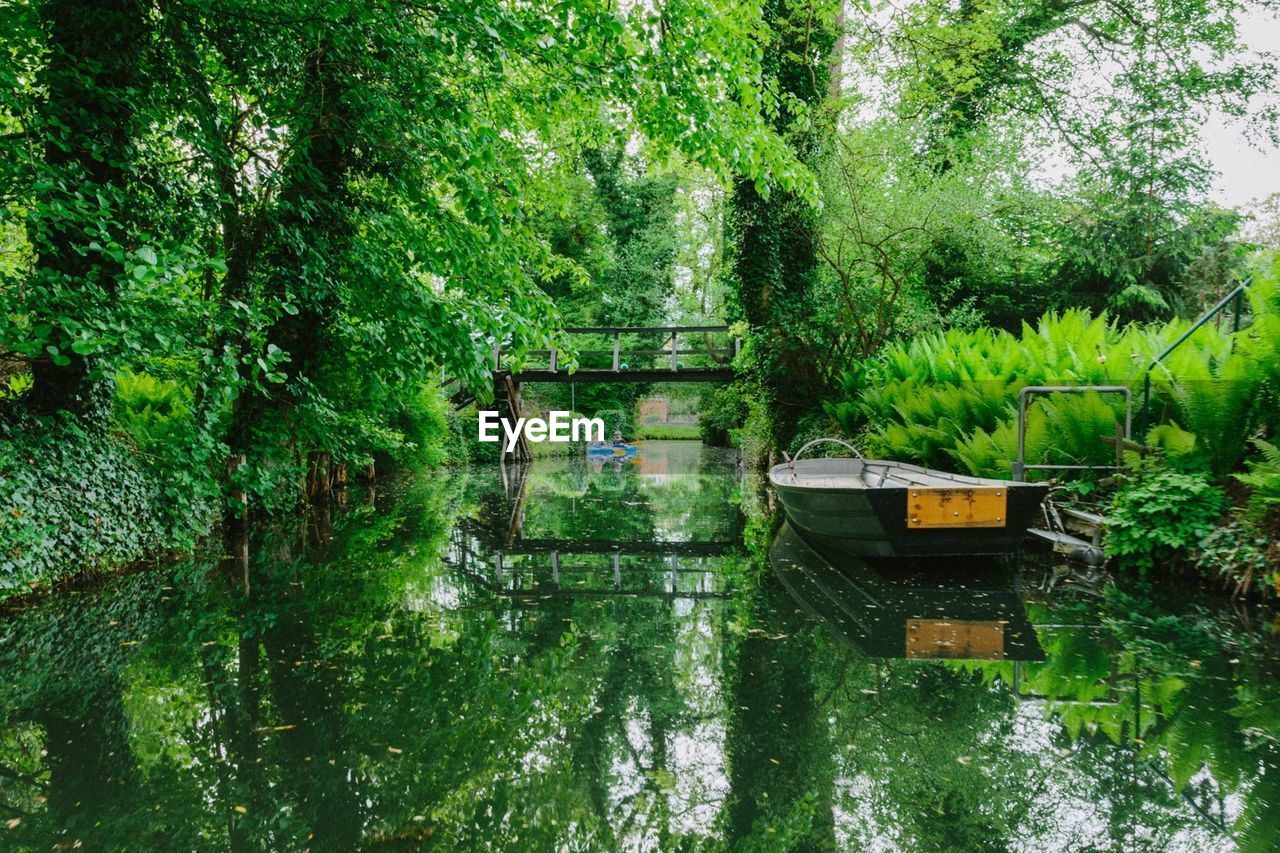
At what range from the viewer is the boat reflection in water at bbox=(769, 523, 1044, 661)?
416 cm

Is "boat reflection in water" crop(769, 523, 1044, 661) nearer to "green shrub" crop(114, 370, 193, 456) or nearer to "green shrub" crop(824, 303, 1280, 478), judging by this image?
"green shrub" crop(824, 303, 1280, 478)

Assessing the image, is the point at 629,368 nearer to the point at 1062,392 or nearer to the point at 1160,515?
the point at 1062,392

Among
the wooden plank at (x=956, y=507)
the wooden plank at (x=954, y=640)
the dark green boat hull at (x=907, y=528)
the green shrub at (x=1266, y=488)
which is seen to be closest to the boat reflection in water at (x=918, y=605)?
the wooden plank at (x=954, y=640)

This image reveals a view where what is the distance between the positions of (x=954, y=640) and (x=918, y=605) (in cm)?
82

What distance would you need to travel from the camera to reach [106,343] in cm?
436

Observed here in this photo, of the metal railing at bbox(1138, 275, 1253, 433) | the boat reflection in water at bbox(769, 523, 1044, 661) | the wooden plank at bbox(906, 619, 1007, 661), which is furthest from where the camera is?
the metal railing at bbox(1138, 275, 1253, 433)

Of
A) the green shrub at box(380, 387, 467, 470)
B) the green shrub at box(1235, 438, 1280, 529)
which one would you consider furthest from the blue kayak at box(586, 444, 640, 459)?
the green shrub at box(1235, 438, 1280, 529)

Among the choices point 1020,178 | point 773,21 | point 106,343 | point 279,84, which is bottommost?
point 106,343

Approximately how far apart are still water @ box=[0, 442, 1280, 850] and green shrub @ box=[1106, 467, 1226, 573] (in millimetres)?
509

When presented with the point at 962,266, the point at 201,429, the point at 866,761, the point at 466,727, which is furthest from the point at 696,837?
the point at 962,266

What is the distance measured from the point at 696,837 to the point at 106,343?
405cm

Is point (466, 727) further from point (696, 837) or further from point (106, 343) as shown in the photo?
point (106, 343)

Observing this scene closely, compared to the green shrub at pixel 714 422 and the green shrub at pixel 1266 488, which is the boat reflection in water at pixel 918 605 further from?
the green shrub at pixel 714 422

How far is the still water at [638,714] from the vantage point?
239 cm
